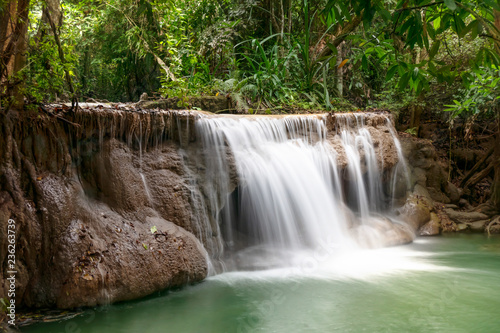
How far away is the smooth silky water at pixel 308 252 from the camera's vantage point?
174 inches

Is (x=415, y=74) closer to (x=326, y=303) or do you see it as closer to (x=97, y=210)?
(x=326, y=303)

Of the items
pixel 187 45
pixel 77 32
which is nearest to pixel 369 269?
pixel 187 45

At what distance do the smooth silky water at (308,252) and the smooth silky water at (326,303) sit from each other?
17 mm

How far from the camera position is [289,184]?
6.94m

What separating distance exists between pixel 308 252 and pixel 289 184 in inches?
43.2

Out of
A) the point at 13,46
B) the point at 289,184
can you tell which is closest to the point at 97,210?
the point at 13,46

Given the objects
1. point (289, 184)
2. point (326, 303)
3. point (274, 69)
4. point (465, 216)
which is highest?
point (274, 69)

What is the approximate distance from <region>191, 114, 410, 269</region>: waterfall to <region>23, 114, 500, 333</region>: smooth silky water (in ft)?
0.06

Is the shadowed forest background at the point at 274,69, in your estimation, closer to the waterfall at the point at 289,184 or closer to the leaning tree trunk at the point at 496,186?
the leaning tree trunk at the point at 496,186

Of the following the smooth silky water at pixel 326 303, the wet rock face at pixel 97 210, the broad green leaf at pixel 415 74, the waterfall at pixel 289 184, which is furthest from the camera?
the waterfall at pixel 289 184

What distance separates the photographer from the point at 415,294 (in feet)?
16.8

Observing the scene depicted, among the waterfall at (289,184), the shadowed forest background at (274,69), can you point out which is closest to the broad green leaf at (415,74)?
the waterfall at (289,184)

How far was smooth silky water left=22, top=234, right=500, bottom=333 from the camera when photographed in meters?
4.25

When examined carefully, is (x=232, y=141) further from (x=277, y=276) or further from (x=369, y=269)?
(x=369, y=269)
